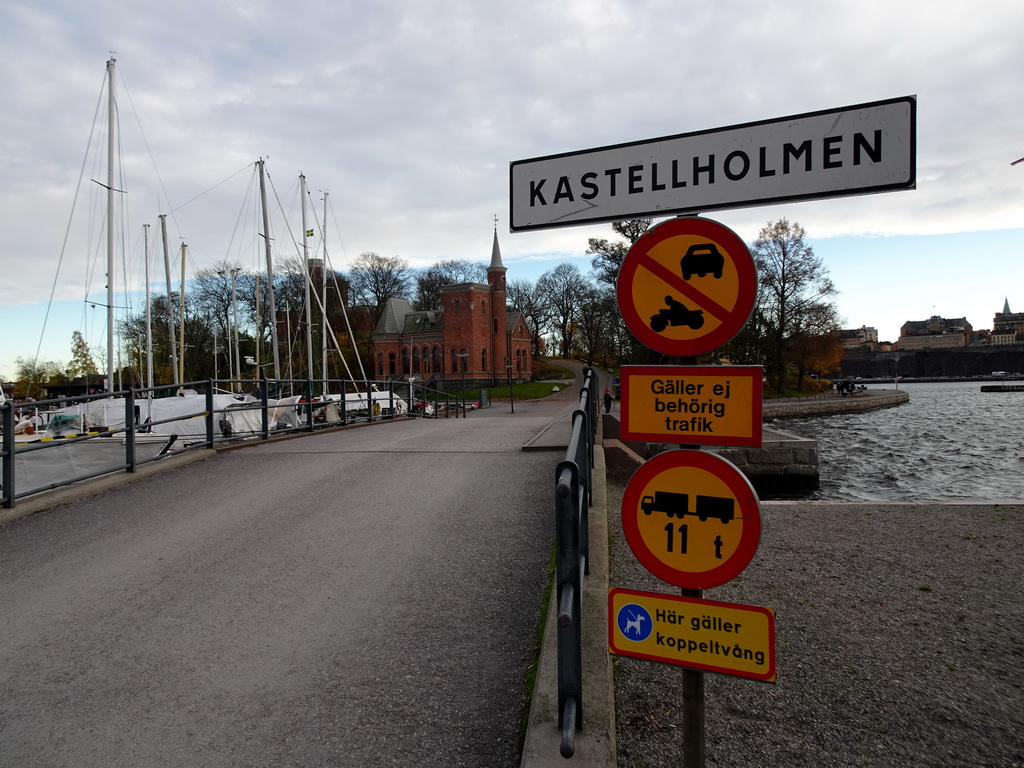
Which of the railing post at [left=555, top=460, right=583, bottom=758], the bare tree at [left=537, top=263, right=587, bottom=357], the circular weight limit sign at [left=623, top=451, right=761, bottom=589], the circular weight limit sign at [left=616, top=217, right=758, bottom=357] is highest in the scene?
the bare tree at [left=537, top=263, right=587, bottom=357]

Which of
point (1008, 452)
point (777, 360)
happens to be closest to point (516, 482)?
point (1008, 452)

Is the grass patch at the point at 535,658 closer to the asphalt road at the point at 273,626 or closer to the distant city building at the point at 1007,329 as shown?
the asphalt road at the point at 273,626

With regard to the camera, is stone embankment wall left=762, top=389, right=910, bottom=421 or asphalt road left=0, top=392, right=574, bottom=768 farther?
stone embankment wall left=762, top=389, right=910, bottom=421

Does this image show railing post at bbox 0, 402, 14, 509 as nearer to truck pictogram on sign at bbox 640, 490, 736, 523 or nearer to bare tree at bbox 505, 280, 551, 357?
truck pictogram on sign at bbox 640, 490, 736, 523

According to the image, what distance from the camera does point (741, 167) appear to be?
2607 mm

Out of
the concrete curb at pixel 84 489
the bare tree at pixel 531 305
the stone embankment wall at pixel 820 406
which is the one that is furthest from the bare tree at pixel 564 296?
the concrete curb at pixel 84 489

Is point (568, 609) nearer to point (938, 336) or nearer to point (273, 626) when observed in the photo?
point (273, 626)

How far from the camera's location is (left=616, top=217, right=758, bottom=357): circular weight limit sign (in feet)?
7.89

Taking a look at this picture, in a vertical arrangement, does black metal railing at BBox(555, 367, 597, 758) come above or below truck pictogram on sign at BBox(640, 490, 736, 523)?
below

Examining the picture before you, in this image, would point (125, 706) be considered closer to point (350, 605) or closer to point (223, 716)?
point (223, 716)

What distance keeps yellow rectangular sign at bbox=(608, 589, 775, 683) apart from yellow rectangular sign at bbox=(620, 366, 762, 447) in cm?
59

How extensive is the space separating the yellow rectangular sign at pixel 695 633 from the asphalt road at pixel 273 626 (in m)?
0.87

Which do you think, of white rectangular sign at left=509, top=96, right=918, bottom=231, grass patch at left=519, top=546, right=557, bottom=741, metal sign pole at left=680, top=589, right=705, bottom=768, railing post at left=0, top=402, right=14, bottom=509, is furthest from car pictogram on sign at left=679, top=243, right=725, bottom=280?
railing post at left=0, top=402, right=14, bottom=509

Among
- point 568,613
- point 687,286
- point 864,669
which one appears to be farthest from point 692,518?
point 864,669
